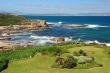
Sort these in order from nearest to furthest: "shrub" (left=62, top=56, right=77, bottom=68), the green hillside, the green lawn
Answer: the green lawn < "shrub" (left=62, top=56, right=77, bottom=68) < the green hillside

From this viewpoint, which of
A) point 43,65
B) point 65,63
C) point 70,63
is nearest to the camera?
point 70,63

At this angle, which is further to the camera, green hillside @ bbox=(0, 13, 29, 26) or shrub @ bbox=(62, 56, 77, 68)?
green hillside @ bbox=(0, 13, 29, 26)

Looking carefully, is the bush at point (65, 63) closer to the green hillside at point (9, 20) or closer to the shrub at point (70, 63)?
the shrub at point (70, 63)

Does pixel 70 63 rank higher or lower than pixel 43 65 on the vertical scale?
higher

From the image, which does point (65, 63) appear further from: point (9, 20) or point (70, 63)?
point (9, 20)

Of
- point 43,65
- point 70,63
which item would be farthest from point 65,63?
point 43,65

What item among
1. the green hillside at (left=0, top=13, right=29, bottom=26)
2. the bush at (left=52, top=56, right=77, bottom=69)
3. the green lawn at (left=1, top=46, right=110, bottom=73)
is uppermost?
the bush at (left=52, top=56, right=77, bottom=69)

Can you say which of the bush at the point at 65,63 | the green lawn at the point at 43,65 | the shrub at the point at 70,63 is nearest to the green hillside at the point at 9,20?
the green lawn at the point at 43,65

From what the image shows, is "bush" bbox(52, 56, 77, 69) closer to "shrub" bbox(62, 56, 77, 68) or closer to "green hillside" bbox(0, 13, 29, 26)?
"shrub" bbox(62, 56, 77, 68)

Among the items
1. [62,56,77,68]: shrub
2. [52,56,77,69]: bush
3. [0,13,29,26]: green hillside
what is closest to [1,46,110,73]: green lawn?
[52,56,77,69]: bush

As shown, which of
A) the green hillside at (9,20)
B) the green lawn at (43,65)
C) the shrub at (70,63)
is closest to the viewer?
the green lawn at (43,65)

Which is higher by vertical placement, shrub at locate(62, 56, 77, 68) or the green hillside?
shrub at locate(62, 56, 77, 68)

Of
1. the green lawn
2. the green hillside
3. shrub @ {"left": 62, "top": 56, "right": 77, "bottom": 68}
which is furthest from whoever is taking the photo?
the green hillside

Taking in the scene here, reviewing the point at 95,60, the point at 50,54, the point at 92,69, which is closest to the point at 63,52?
the point at 50,54
